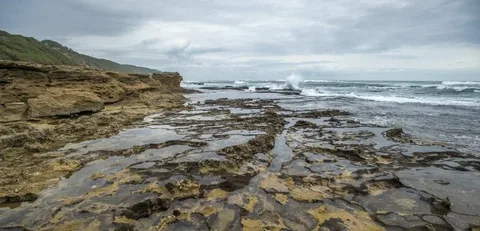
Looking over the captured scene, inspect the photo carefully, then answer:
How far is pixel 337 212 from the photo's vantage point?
4.68m

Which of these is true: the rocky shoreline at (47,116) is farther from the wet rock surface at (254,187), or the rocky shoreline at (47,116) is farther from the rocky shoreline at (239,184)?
the wet rock surface at (254,187)

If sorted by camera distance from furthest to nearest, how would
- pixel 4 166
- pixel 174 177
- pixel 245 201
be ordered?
pixel 4 166, pixel 174 177, pixel 245 201

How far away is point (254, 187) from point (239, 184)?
340mm

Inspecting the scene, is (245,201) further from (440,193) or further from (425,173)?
(425,173)

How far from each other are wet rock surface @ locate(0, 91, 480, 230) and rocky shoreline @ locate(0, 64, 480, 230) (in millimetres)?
25

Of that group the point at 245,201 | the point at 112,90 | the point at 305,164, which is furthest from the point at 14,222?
the point at 112,90

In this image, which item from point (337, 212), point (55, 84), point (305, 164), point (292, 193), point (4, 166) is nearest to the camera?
point (337, 212)

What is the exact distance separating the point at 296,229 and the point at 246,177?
219 centimetres

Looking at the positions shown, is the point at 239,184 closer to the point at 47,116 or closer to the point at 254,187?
the point at 254,187

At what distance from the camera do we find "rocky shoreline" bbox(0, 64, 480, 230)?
4398mm

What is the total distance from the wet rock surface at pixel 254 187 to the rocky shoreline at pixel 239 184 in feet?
0.08

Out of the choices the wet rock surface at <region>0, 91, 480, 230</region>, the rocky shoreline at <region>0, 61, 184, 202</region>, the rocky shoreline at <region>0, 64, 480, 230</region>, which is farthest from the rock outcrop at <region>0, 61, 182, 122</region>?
the wet rock surface at <region>0, 91, 480, 230</region>

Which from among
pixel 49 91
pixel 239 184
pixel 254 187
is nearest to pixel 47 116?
pixel 49 91

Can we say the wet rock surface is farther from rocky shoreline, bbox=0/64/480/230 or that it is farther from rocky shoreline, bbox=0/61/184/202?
rocky shoreline, bbox=0/61/184/202
